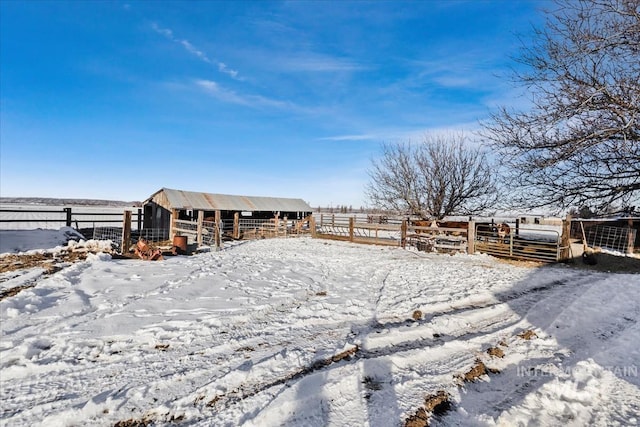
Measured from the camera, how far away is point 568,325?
4488 mm

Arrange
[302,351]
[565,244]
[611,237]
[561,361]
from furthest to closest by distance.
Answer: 1. [611,237]
2. [565,244]
3. [302,351]
4. [561,361]

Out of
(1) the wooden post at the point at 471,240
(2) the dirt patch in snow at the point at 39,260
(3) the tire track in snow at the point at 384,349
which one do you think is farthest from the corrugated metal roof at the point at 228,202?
(3) the tire track in snow at the point at 384,349

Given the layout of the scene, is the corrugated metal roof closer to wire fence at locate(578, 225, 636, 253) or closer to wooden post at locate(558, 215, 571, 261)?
wooden post at locate(558, 215, 571, 261)

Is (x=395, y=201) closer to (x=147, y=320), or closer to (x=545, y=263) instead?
(x=545, y=263)

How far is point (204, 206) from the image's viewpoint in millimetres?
22625

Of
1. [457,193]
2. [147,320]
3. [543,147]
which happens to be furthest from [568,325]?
[457,193]

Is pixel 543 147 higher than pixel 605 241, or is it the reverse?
pixel 543 147

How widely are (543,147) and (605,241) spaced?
11.2m

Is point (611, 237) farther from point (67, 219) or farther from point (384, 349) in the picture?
point (67, 219)

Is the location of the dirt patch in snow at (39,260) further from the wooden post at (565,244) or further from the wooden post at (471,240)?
the wooden post at (565,244)

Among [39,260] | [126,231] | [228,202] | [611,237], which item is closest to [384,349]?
[39,260]

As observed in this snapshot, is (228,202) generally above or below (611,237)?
above

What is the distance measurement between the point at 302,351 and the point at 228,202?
890 inches

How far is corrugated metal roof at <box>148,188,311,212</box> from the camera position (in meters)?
21.3
